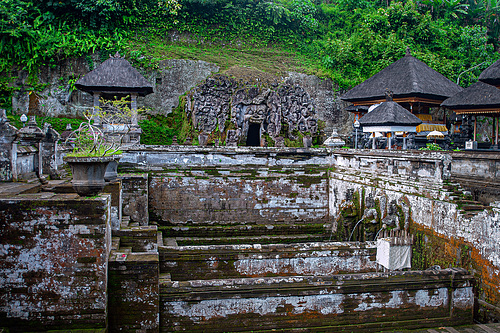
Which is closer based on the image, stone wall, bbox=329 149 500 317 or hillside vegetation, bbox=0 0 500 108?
stone wall, bbox=329 149 500 317

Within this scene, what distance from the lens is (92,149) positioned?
5.69m

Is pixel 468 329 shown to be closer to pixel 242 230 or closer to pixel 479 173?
pixel 479 173

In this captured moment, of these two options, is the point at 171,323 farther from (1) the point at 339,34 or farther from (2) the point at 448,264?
(1) the point at 339,34

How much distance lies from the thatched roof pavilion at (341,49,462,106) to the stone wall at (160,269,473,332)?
1052cm

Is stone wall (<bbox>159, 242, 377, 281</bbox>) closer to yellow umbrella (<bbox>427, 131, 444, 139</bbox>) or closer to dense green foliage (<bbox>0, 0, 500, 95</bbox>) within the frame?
yellow umbrella (<bbox>427, 131, 444, 139</bbox>)

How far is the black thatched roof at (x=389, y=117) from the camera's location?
1218 cm

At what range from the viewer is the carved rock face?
14398mm

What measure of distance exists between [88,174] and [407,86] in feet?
46.1

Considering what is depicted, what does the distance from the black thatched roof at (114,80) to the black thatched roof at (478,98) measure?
10721mm

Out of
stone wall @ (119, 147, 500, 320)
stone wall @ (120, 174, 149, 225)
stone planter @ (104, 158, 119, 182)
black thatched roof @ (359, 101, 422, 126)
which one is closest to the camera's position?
stone planter @ (104, 158, 119, 182)

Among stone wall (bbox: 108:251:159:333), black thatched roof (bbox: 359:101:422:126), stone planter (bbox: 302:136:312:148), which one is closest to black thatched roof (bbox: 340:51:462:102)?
black thatched roof (bbox: 359:101:422:126)

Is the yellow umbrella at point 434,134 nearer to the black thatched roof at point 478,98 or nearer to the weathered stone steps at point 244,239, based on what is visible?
the black thatched roof at point 478,98

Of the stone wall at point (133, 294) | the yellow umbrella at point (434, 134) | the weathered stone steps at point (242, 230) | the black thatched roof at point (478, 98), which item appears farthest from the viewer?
the yellow umbrella at point (434, 134)

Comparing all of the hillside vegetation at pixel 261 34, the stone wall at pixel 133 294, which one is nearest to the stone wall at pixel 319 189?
the stone wall at pixel 133 294
